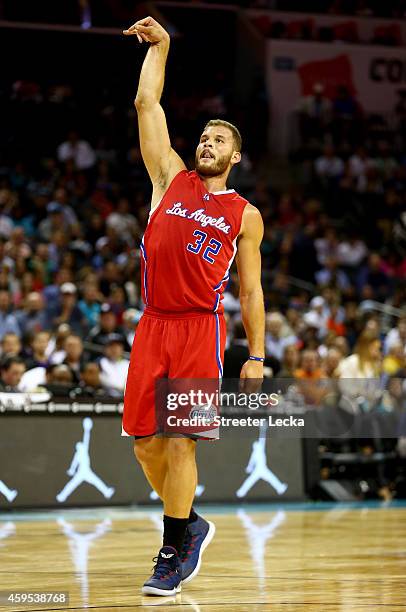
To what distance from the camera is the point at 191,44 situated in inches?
1011

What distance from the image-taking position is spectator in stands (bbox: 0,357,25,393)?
37.2 ft

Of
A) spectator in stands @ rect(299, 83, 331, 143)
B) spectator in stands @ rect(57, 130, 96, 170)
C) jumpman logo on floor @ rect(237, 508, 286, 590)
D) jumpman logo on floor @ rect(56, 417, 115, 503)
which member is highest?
spectator in stands @ rect(299, 83, 331, 143)

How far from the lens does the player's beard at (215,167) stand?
6.32 meters

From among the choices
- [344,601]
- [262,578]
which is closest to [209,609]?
[344,601]

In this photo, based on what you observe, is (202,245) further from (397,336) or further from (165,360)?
(397,336)

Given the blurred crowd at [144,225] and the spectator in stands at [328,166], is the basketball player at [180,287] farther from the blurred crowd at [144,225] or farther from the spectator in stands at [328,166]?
the spectator in stands at [328,166]

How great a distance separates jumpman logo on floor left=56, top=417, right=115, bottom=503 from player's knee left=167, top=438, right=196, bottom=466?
492 cm

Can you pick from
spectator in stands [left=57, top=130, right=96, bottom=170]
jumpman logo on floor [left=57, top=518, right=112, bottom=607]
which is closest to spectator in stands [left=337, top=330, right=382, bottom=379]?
jumpman logo on floor [left=57, top=518, right=112, bottom=607]

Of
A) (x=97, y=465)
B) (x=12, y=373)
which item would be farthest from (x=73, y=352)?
(x=97, y=465)

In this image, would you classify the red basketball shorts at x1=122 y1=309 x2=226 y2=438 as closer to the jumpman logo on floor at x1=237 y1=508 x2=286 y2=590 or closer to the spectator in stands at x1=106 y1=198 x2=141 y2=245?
the jumpman logo on floor at x1=237 y1=508 x2=286 y2=590

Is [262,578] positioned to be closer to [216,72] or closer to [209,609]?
[209,609]

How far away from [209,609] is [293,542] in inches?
128

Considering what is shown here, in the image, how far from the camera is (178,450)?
19.9ft

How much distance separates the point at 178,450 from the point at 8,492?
4.83 metres
